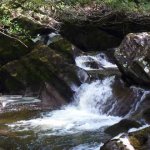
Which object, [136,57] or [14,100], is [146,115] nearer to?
[136,57]

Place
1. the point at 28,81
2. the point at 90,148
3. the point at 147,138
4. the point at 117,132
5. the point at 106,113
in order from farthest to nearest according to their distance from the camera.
Result: the point at 28,81
the point at 106,113
the point at 117,132
the point at 90,148
the point at 147,138

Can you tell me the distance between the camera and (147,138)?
8.97m

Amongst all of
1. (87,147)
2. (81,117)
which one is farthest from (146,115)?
(81,117)

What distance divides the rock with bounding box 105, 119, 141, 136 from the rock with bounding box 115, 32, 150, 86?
1.83 m

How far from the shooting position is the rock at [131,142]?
28.3 feet

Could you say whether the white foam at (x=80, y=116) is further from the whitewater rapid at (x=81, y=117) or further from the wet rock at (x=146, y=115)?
the wet rock at (x=146, y=115)

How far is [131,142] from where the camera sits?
8789 millimetres

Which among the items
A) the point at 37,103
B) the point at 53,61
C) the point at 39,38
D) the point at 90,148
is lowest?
the point at 90,148

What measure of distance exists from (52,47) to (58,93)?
10.6ft

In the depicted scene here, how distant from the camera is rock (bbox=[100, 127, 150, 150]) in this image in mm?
8617

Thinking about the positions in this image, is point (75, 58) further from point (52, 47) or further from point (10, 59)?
point (10, 59)

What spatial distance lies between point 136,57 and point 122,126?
2.35 m

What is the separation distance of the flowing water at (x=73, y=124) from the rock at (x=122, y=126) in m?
0.22

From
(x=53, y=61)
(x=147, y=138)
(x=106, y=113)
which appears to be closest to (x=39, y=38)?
(x=53, y=61)
